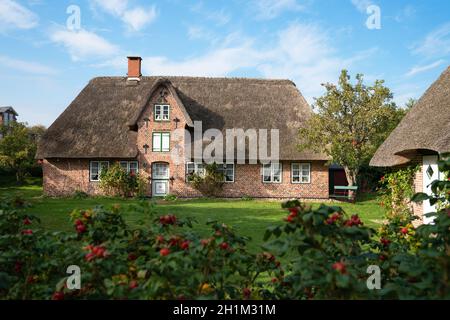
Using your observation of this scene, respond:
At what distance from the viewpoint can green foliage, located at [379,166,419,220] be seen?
12223 mm

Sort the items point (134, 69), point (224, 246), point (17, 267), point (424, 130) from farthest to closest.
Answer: point (134, 69)
point (424, 130)
point (17, 267)
point (224, 246)

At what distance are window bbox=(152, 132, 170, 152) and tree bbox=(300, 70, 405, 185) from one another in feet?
28.1

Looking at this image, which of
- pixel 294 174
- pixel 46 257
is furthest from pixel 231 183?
pixel 46 257

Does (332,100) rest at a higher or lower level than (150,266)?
higher

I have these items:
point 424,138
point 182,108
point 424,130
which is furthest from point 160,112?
point 424,138

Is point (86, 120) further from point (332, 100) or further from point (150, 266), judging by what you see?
point (150, 266)

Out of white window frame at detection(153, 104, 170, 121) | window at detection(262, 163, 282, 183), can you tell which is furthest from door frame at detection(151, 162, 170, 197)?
window at detection(262, 163, 282, 183)

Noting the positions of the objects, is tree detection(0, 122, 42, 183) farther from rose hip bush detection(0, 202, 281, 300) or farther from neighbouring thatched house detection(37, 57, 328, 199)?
rose hip bush detection(0, 202, 281, 300)

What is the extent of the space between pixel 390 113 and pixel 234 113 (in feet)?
31.6

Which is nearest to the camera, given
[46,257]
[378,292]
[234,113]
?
[378,292]

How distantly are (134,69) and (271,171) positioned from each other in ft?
41.1

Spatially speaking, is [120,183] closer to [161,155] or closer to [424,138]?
[161,155]

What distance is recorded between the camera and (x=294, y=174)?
2394 centimetres

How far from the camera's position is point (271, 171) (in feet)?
78.2
